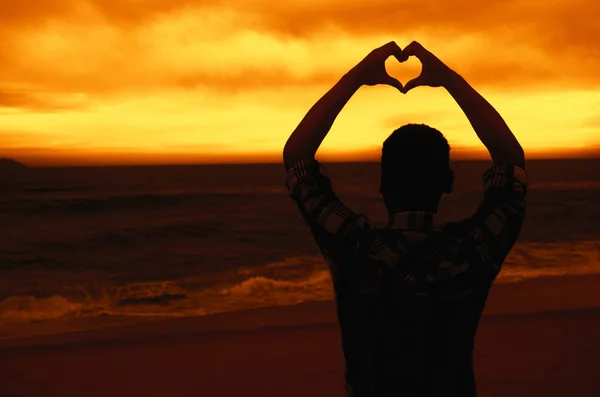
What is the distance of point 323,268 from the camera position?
14.3 m

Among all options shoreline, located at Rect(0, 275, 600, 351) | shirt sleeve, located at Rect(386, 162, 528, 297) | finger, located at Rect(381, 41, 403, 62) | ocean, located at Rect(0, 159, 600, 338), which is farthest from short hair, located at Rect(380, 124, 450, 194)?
shoreline, located at Rect(0, 275, 600, 351)

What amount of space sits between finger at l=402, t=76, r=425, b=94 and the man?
168mm

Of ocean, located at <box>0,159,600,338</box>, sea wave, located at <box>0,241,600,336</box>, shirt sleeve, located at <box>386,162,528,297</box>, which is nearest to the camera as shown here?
shirt sleeve, located at <box>386,162,528,297</box>

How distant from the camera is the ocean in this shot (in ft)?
35.5

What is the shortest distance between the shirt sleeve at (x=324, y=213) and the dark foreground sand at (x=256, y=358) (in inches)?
160

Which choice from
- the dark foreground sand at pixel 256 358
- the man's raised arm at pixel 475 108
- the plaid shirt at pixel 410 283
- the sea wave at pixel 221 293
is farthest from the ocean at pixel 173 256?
the dark foreground sand at pixel 256 358

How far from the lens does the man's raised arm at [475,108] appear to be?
1487 mm

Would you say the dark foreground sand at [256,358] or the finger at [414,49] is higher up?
the finger at [414,49]

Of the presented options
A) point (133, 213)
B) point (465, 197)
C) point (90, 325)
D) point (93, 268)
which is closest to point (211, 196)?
point (133, 213)

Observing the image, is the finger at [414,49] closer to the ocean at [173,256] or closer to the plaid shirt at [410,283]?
the plaid shirt at [410,283]

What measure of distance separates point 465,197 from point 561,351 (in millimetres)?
36054

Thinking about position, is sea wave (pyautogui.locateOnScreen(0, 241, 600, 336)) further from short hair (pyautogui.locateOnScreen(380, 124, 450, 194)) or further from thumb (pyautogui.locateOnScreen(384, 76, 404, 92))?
short hair (pyautogui.locateOnScreen(380, 124, 450, 194))

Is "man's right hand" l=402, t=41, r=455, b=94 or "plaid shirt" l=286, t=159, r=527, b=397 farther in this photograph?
"man's right hand" l=402, t=41, r=455, b=94

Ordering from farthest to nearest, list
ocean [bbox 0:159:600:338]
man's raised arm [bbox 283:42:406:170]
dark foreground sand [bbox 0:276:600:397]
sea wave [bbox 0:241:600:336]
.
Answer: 1. ocean [bbox 0:159:600:338]
2. sea wave [bbox 0:241:600:336]
3. dark foreground sand [bbox 0:276:600:397]
4. man's raised arm [bbox 283:42:406:170]
